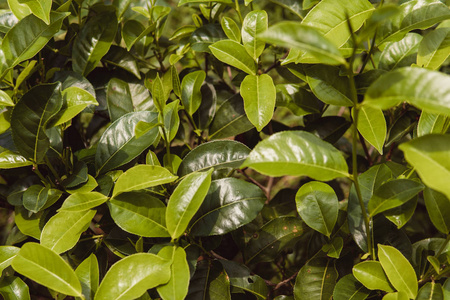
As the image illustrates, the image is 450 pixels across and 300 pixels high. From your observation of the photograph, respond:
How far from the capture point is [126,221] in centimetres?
98

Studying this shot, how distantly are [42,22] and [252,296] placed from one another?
1074mm

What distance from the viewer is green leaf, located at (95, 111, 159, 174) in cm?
116

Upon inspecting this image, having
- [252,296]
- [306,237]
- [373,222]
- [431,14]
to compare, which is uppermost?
[431,14]

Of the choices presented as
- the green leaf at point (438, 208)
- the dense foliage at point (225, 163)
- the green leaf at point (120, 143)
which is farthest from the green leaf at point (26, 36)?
the green leaf at point (438, 208)

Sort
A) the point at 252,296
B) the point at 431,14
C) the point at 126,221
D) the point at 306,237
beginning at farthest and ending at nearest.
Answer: the point at 306,237, the point at 252,296, the point at 431,14, the point at 126,221

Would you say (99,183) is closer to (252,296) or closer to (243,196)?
(243,196)

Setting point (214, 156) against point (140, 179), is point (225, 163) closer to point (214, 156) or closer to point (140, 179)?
point (214, 156)

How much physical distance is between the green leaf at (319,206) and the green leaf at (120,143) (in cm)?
48

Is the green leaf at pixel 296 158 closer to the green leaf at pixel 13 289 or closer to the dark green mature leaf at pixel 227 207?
the dark green mature leaf at pixel 227 207

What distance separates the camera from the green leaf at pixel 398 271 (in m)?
0.96

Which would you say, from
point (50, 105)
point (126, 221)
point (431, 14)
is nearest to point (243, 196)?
point (126, 221)

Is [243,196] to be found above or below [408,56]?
below

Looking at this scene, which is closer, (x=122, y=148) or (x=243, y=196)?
(x=243, y=196)

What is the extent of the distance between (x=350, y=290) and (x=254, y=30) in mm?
799
